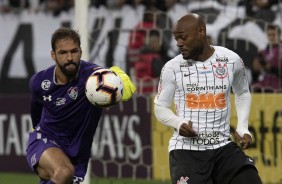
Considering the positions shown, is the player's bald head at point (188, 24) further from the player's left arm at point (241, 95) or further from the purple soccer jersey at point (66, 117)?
the purple soccer jersey at point (66, 117)

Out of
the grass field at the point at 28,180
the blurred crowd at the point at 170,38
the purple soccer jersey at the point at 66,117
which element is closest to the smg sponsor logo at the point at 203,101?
the purple soccer jersey at the point at 66,117

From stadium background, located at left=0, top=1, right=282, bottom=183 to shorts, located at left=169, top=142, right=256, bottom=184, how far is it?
4178 millimetres

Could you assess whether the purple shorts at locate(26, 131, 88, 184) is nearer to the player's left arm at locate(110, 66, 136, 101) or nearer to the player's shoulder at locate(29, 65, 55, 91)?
the player's shoulder at locate(29, 65, 55, 91)

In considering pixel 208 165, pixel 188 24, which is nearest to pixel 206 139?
pixel 208 165

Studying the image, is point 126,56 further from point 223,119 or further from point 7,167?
point 223,119

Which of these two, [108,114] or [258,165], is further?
[108,114]

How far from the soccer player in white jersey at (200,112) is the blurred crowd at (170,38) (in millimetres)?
4249

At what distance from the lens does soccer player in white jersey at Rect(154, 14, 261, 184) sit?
6180 mm

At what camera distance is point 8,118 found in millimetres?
12102

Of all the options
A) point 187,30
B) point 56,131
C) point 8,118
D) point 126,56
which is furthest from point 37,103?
point 8,118

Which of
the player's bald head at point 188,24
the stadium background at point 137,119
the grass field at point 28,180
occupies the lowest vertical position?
the grass field at point 28,180

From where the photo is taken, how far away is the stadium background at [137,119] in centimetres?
1043

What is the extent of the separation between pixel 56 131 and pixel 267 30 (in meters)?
4.46

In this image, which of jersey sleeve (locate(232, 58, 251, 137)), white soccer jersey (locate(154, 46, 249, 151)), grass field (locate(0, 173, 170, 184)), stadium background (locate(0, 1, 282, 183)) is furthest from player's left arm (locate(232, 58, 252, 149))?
grass field (locate(0, 173, 170, 184))
